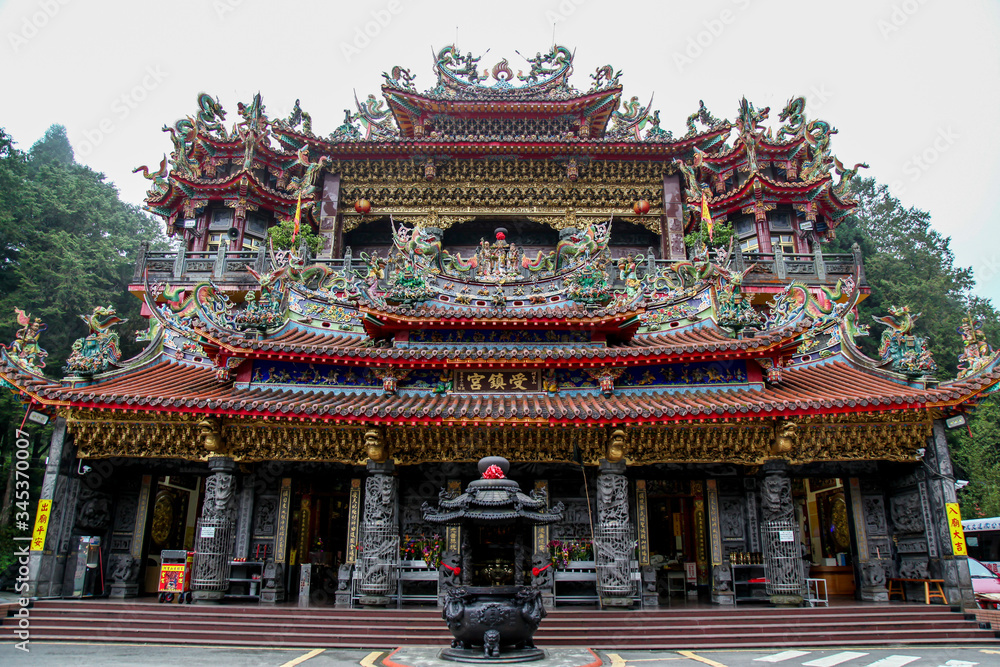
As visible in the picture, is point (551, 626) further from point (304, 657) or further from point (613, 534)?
point (304, 657)

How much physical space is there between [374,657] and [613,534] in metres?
4.98

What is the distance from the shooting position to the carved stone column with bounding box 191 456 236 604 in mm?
11234

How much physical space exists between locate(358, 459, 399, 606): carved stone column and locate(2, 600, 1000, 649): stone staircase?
0.56 meters

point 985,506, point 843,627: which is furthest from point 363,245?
point 985,506

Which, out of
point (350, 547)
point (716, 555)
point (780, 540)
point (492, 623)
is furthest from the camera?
point (350, 547)

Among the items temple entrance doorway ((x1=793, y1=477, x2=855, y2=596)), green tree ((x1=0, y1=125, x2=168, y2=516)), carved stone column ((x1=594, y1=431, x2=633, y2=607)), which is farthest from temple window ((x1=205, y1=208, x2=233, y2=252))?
temple entrance doorway ((x1=793, y1=477, x2=855, y2=596))

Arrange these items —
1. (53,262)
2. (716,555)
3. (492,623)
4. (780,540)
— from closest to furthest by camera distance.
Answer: (492,623) < (780,540) < (716,555) < (53,262)

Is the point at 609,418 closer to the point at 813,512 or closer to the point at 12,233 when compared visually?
the point at 813,512

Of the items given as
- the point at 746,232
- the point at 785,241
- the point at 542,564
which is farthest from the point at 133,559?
the point at 785,241

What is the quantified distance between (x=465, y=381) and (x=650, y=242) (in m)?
12.7

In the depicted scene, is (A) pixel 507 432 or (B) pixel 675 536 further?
(B) pixel 675 536

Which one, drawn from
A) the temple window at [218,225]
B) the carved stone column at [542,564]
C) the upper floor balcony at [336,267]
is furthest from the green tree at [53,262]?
the carved stone column at [542,564]

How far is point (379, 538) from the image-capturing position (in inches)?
447

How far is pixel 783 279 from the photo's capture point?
19250 millimetres
